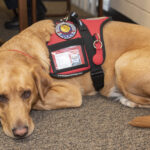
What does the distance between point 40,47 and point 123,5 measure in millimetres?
2795

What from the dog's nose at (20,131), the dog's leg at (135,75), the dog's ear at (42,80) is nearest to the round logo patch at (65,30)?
the dog's ear at (42,80)

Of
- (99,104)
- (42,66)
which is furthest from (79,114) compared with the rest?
(42,66)

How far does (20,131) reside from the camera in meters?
1.74

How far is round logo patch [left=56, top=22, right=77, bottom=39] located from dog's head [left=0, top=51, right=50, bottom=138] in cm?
44

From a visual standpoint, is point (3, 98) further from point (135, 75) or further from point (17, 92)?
point (135, 75)

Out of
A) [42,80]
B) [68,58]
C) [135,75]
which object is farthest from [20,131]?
[135,75]

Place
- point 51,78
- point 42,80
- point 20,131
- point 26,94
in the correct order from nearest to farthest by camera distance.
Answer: point 20,131
point 26,94
point 42,80
point 51,78

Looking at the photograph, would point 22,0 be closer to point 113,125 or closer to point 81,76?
point 81,76

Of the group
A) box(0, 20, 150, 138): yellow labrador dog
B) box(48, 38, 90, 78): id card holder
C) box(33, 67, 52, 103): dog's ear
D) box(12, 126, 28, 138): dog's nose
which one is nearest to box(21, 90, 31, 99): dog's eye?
box(0, 20, 150, 138): yellow labrador dog

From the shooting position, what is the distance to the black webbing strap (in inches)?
87.9

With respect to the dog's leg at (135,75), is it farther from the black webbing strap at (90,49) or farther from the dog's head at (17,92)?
the dog's head at (17,92)

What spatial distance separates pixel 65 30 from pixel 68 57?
0.26 m

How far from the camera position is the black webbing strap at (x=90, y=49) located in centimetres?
223

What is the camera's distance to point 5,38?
3.81 meters
